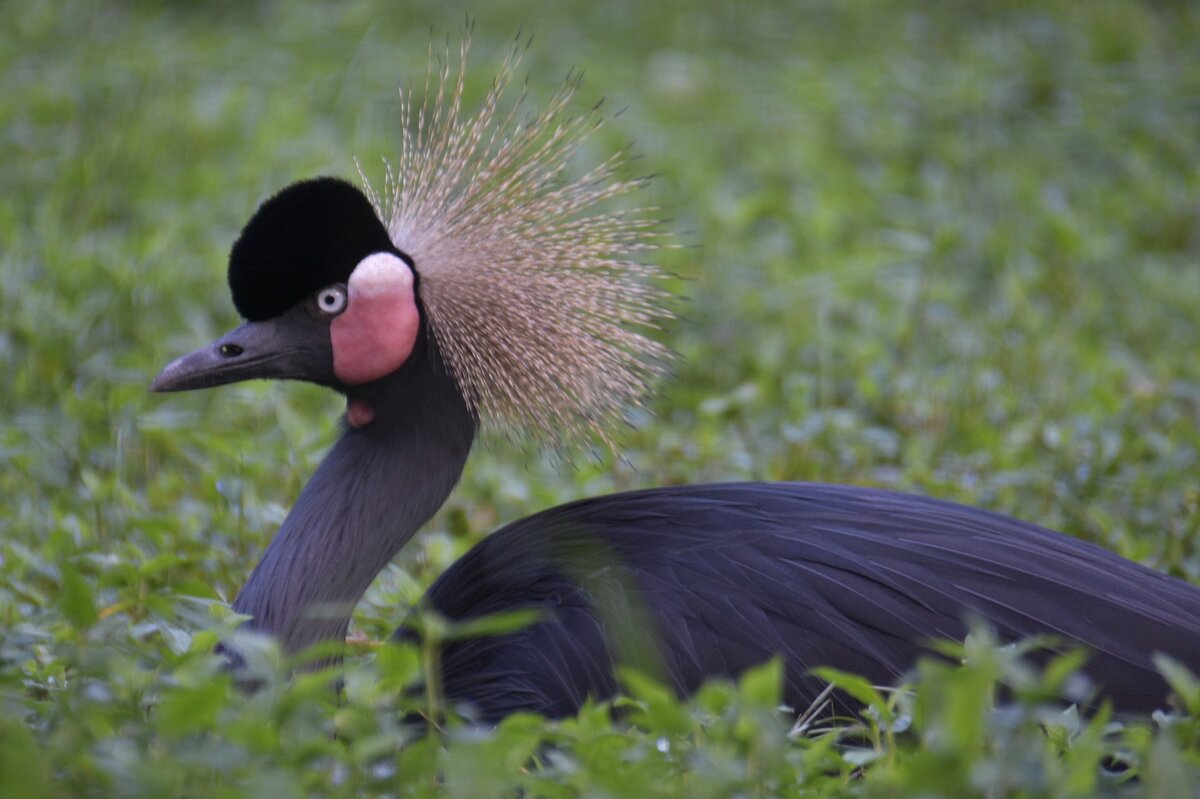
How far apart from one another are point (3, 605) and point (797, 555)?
1090 millimetres

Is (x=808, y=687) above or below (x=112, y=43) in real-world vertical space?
below

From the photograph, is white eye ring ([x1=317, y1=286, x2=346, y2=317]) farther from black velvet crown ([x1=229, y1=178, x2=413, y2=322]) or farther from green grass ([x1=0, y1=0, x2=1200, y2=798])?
green grass ([x1=0, y1=0, x2=1200, y2=798])

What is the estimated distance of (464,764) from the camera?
3.88ft

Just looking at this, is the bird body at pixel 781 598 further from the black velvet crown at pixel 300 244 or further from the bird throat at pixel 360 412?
the black velvet crown at pixel 300 244

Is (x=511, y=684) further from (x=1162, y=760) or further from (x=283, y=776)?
(x=1162, y=760)

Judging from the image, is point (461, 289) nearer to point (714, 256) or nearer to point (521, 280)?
point (521, 280)

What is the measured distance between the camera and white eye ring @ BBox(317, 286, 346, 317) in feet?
6.28

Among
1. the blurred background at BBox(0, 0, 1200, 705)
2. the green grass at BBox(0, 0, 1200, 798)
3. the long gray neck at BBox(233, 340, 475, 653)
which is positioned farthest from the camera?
the blurred background at BBox(0, 0, 1200, 705)

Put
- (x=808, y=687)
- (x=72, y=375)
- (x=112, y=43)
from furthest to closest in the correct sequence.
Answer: (x=112, y=43) → (x=72, y=375) → (x=808, y=687)

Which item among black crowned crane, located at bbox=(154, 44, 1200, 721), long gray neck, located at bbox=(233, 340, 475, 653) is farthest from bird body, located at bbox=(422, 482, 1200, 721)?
long gray neck, located at bbox=(233, 340, 475, 653)

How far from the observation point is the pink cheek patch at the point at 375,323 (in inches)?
74.8

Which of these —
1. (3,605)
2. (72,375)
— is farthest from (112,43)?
(3,605)

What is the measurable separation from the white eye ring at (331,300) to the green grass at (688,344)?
1.23 feet

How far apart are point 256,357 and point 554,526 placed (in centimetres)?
45
